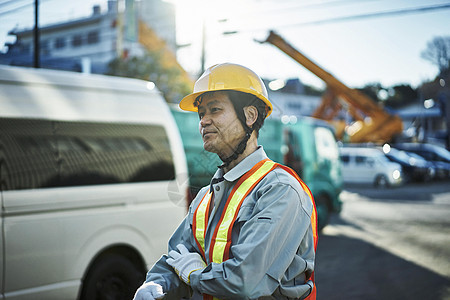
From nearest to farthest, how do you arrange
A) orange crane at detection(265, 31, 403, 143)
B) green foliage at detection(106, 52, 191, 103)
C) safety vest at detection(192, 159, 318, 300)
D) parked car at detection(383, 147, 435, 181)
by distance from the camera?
safety vest at detection(192, 159, 318, 300) < orange crane at detection(265, 31, 403, 143) < green foliage at detection(106, 52, 191, 103) < parked car at detection(383, 147, 435, 181)

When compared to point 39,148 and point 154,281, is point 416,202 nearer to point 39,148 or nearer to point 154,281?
point 39,148

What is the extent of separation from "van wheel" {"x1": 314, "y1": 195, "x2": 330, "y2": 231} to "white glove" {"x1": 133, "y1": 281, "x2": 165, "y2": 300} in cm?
826

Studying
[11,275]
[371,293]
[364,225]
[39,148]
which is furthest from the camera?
[364,225]

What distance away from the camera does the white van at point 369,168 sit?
854 inches

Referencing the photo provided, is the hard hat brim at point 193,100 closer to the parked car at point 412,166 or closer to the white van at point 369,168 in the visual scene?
the white van at point 369,168

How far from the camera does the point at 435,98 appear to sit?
20641mm

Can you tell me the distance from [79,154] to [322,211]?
268 inches

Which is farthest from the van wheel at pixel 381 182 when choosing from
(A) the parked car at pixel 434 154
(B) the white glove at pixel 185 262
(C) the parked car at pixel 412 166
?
(B) the white glove at pixel 185 262

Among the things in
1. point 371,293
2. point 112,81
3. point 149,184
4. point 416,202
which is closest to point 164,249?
point 149,184

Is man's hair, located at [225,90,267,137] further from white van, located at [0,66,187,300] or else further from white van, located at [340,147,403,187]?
white van, located at [340,147,403,187]

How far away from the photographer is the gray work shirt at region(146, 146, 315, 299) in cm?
157

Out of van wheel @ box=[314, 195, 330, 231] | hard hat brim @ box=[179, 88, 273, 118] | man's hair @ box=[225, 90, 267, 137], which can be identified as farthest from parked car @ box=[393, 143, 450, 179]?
man's hair @ box=[225, 90, 267, 137]

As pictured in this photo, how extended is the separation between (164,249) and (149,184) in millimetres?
730

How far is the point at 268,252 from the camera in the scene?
1604 millimetres
